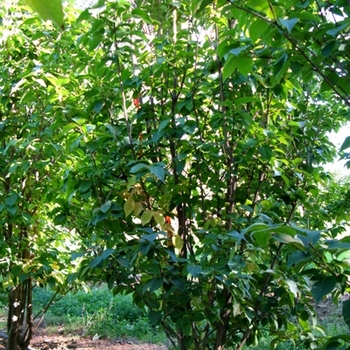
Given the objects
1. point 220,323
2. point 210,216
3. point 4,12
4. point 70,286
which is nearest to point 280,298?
point 220,323

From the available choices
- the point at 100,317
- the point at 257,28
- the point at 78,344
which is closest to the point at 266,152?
the point at 257,28

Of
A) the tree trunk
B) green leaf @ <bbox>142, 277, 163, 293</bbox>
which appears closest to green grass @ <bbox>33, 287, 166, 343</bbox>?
the tree trunk

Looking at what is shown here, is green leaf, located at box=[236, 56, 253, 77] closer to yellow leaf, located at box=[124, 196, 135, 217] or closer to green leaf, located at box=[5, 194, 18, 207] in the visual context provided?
yellow leaf, located at box=[124, 196, 135, 217]

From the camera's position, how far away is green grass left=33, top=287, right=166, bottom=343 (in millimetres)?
6410

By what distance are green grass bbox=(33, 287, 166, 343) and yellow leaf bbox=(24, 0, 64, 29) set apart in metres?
5.89

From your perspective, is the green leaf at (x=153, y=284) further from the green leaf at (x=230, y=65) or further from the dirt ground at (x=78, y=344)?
the dirt ground at (x=78, y=344)

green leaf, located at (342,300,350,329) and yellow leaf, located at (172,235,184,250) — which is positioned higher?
yellow leaf, located at (172,235,184,250)

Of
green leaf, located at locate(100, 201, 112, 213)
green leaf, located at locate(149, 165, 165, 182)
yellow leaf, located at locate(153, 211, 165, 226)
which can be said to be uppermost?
green leaf, located at locate(149, 165, 165, 182)

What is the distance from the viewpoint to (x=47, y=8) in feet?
0.98

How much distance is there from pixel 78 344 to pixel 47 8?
619 centimetres

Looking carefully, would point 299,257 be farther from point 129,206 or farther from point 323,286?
point 129,206

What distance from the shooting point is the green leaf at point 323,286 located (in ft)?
3.44

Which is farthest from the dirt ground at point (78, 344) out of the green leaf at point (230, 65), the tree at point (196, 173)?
the green leaf at point (230, 65)

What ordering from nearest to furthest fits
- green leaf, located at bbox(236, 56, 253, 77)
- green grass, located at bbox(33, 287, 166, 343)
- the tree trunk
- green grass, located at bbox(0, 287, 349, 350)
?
1. green leaf, located at bbox(236, 56, 253, 77)
2. the tree trunk
3. green grass, located at bbox(0, 287, 349, 350)
4. green grass, located at bbox(33, 287, 166, 343)
